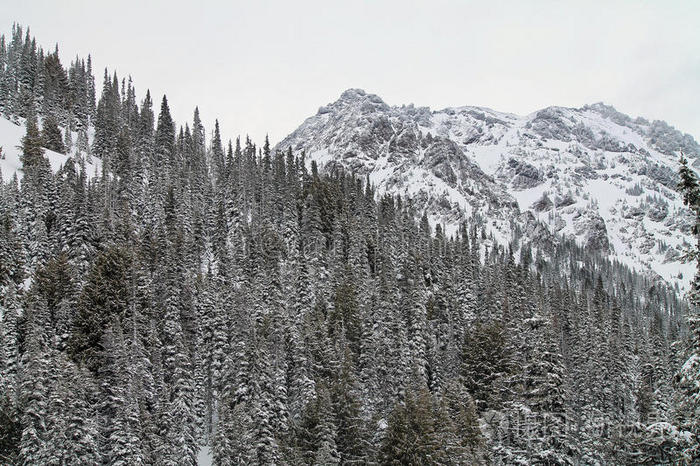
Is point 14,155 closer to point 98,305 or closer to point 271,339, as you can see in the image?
point 98,305

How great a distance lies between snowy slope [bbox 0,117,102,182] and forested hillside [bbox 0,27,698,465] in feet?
9.22

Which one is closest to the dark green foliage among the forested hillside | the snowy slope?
the forested hillside

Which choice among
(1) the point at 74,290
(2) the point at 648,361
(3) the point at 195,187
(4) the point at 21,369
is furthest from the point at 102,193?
(2) the point at 648,361

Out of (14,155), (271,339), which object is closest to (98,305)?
(271,339)

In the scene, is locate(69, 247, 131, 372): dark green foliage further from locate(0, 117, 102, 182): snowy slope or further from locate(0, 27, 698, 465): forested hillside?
locate(0, 117, 102, 182): snowy slope

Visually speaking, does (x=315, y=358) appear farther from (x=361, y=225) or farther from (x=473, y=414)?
(x=361, y=225)

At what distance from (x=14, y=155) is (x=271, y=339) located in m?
74.9

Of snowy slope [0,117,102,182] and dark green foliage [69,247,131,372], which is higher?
snowy slope [0,117,102,182]

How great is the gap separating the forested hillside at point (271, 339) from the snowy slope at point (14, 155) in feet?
9.22

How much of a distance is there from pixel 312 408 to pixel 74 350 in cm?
2456

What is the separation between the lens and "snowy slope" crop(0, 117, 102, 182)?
97.7 meters

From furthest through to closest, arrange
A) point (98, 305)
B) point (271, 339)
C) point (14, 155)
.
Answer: point (14, 155)
point (271, 339)
point (98, 305)

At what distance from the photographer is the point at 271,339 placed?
61.1 metres

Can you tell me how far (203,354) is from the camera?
2566 inches
